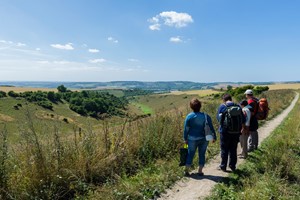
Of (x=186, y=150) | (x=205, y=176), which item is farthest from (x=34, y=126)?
(x=205, y=176)

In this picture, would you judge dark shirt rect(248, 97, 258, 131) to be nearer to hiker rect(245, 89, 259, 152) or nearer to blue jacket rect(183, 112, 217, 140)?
hiker rect(245, 89, 259, 152)

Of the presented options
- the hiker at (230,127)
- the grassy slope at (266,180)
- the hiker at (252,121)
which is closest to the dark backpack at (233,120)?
the hiker at (230,127)

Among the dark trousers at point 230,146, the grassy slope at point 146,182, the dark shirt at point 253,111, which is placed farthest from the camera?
the dark shirt at point 253,111

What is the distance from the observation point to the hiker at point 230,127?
6.78 metres

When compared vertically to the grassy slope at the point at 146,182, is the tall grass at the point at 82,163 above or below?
above

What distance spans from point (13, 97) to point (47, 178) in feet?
357

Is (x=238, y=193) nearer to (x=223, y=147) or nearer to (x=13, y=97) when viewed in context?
(x=223, y=147)

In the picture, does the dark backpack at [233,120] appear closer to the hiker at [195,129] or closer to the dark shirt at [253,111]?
the hiker at [195,129]

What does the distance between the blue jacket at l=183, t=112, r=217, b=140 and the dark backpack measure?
0.57 m

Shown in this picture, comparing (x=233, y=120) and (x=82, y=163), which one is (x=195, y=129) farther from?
(x=82, y=163)

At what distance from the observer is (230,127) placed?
676 cm

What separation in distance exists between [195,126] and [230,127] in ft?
3.14

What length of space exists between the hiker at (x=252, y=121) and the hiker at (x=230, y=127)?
1.84 meters

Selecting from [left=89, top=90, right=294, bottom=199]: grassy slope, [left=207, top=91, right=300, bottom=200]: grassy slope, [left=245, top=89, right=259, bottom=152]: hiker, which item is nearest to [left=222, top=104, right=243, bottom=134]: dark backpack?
[left=207, top=91, right=300, bottom=200]: grassy slope
